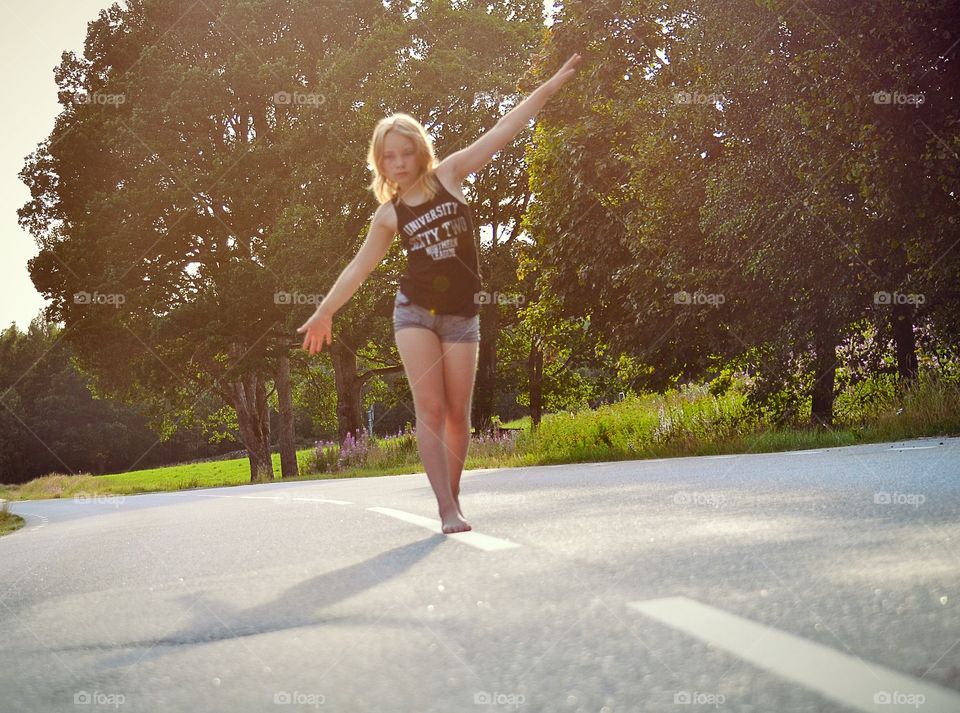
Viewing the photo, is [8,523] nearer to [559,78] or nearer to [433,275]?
[433,275]

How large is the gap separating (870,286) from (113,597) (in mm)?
12678

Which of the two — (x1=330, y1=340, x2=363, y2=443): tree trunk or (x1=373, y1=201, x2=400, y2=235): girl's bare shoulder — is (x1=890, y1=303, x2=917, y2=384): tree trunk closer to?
(x1=373, y1=201, x2=400, y2=235): girl's bare shoulder

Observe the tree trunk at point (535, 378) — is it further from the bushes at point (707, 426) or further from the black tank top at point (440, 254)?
the black tank top at point (440, 254)

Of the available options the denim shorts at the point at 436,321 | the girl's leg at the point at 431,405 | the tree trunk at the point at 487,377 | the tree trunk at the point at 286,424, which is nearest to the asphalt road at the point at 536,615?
the girl's leg at the point at 431,405

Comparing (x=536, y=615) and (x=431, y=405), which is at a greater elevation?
(x=431, y=405)

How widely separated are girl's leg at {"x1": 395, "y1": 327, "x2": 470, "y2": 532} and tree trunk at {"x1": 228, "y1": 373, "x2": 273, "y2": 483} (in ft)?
100

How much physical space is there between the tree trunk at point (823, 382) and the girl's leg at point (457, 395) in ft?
36.0

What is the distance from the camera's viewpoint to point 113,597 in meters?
4.08

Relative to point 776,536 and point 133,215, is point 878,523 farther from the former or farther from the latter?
point 133,215

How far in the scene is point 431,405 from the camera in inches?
201

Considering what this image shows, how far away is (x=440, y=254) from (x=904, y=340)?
1186 centimetres

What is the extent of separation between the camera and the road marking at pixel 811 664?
6.34 ft

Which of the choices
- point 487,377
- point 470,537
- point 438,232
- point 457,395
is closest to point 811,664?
point 470,537

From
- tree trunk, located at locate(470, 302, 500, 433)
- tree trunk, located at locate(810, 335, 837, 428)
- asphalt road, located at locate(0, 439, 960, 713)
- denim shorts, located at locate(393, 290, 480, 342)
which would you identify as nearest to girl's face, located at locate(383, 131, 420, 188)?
denim shorts, located at locate(393, 290, 480, 342)
